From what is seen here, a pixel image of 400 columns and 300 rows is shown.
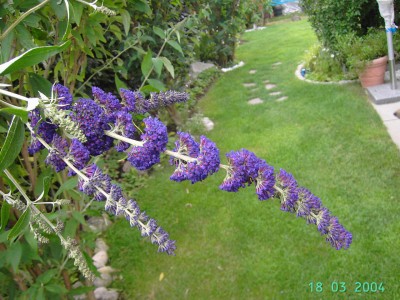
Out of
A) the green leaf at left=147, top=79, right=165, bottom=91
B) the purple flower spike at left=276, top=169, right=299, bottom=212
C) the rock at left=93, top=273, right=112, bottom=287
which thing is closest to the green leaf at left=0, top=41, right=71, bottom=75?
the purple flower spike at left=276, top=169, right=299, bottom=212

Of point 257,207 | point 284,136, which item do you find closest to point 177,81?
point 284,136

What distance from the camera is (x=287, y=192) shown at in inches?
30.7

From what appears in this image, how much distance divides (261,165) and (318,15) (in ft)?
20.1

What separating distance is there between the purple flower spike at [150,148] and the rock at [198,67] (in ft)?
22.1

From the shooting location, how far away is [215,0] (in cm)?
722

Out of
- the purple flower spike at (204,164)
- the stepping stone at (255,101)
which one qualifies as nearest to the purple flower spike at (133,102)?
the purple flower spike at (204,164)

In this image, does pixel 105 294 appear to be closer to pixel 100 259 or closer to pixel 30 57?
pixel 100 259

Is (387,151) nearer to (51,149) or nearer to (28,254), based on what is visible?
(28,254)

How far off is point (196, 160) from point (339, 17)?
601cm

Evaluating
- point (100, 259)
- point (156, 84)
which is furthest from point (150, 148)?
point (100, 259)

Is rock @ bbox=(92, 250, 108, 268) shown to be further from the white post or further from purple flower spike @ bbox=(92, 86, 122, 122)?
the white post

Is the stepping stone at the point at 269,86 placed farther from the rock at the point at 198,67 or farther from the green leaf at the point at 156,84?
the green leaf at the point at 156,84

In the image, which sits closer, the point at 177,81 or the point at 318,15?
the point at 177,81

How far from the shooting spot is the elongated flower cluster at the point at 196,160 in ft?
2.31
